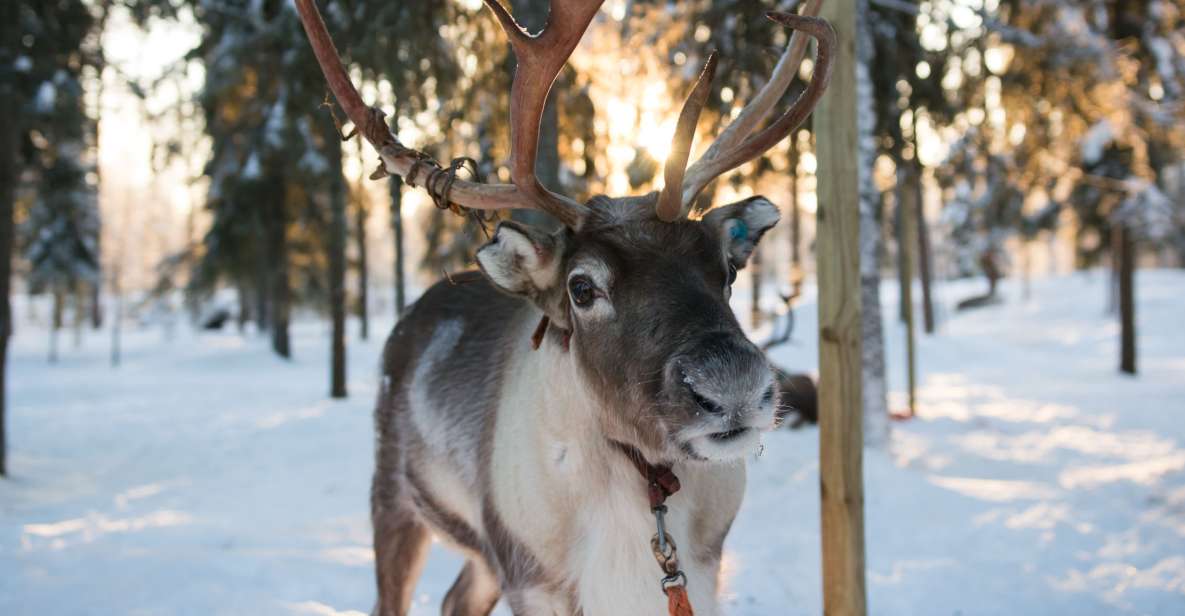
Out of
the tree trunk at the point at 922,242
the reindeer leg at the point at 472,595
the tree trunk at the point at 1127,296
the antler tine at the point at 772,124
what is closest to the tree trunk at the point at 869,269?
the tree trunk at the point at 922,242

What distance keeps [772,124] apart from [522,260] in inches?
37.5

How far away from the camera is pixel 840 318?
325 cm

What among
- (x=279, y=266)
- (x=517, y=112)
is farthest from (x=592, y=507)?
(x=279, y=266)

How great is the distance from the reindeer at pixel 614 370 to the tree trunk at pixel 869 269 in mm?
4684

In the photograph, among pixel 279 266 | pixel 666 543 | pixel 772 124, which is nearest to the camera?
pixel 666 543

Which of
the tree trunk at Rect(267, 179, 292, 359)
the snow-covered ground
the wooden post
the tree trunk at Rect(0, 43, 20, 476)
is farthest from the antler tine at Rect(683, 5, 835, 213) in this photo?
the tree trunk at Rect(267, 179, 292, 359)

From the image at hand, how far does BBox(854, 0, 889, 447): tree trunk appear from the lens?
7.32 metres

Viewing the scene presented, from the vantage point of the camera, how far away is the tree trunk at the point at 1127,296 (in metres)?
15.1

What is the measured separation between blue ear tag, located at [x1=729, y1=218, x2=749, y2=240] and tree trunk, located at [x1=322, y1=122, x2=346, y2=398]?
389 inches

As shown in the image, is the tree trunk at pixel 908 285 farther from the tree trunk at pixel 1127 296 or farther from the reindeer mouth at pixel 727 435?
the reindeer mouth at pixel 727 435

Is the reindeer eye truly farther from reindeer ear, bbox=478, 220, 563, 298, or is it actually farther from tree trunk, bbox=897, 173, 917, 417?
tree trunk, bbox=897, 173, 917, 417

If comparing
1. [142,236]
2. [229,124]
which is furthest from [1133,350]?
[142,236]

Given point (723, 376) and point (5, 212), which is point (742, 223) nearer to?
point (723, 376)

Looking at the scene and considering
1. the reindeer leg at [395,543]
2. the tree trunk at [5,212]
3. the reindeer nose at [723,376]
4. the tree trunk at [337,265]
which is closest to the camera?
the reindeer nose at [723,376]
